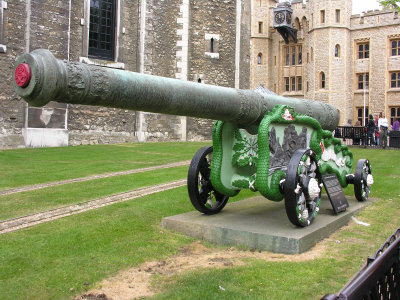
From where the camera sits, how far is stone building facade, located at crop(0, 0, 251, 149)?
16156mm

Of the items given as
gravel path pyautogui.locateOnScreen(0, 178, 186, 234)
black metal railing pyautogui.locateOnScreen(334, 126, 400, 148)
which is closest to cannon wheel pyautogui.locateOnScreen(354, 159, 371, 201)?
gravel path pyautogui.locateOnScreen(0, 178, 186, 234)

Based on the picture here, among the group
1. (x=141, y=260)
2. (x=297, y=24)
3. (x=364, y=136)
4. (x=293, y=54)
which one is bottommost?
(x=141, y=260)

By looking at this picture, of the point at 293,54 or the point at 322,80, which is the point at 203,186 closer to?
the point at 322,80

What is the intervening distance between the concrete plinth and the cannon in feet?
0.55

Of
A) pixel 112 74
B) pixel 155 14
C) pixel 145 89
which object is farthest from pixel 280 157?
pixel 155 14

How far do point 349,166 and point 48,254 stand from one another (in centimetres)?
450

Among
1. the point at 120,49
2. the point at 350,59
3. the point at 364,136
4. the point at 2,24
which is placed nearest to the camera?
the point at 2,24

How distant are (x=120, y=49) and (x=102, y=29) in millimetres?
1149

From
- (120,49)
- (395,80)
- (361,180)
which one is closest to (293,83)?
(395,80)

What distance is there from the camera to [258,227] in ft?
15.1

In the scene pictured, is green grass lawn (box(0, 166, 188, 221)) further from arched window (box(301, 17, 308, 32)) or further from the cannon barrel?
arched window (box(301, 17, 308, 32))

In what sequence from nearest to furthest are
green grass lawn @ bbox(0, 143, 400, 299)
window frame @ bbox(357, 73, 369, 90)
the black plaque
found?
green grass lawn @ bbox(0, 143, 400, 299) → the black plaque → window frame @ bbox(357, 73, 369, 90)

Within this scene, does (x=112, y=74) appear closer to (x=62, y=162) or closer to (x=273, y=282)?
(x=273, y=282)

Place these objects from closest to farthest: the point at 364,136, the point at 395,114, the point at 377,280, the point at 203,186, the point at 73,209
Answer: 1. the point at 377,280
2. the point at 203,186
3. the point at 73,209
4. the point at 364,136
5. the point at 395,114
